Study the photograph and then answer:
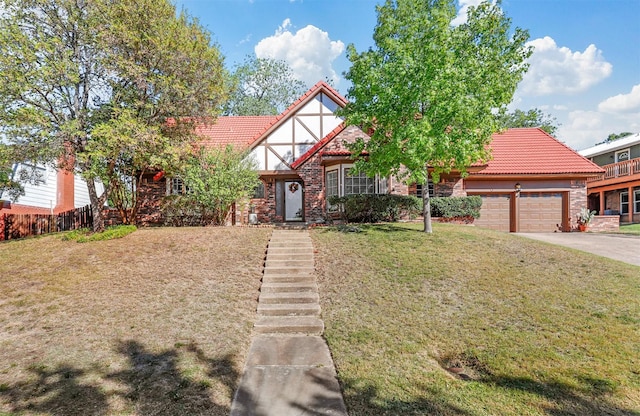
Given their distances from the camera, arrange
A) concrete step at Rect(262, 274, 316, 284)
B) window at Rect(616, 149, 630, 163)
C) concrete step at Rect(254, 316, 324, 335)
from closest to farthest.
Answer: concrete step at Rect(254, 316, 324, 335)
concrete step at Rect(262, 274, 316, 284)
window at Rect(616, 149, 630, 163)

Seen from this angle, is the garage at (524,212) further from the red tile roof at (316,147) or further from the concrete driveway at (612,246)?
the red tile roof at (316,147)

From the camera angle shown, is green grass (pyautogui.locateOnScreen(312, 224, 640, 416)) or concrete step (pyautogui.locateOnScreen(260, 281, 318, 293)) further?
concrete step (pyautogui.locateOnScreen(260, 281, 318, 293))

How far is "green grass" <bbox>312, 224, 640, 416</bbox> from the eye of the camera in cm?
401

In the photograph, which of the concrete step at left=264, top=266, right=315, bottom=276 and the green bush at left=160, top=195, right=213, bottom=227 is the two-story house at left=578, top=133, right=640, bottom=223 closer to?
the concrete step at left=264, top=266, right=315, bottom=276

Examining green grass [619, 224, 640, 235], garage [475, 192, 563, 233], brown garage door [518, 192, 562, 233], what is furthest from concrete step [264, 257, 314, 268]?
green grass [619, 224, 640, 235]

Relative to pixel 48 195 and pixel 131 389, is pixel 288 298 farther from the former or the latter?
pixel 48 195

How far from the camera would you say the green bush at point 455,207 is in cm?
1497

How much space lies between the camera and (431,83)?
966cm

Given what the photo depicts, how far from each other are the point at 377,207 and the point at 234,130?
9937 millimetres

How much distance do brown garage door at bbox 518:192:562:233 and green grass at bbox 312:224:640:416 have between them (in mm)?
7615

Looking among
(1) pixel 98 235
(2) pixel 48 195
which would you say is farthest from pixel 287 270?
(2) pixel 48 195

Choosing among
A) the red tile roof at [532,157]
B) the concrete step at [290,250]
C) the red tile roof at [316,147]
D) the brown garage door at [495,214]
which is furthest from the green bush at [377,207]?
the red tile roof at [532,157]

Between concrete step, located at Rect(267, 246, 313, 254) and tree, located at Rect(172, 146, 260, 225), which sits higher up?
tree, located at Rect(172, 146, 260, 225)

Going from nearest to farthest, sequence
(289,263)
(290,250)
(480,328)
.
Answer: (480,328) < (289,263) < (290,250)
